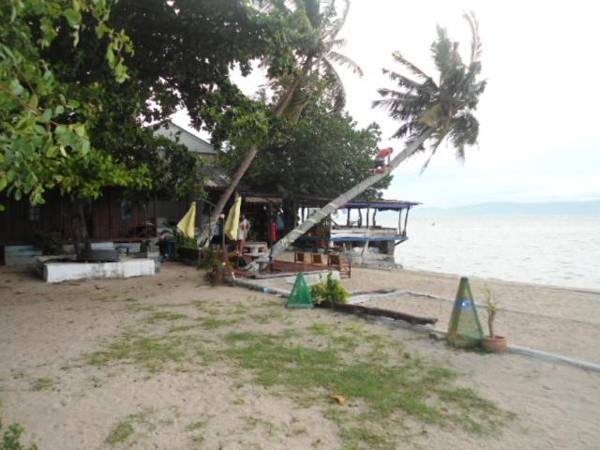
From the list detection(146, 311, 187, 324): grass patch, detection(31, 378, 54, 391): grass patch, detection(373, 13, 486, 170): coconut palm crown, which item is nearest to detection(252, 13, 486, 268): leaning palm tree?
detection(373, 13, 486, 170): coconut palm crown

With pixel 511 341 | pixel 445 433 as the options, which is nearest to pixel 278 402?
pixel 445 433

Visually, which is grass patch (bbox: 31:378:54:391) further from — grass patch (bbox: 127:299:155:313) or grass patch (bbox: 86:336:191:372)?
grass patch (bbox: 127:299:155:313)

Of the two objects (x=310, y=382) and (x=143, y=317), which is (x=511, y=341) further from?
(x=143, y=317)

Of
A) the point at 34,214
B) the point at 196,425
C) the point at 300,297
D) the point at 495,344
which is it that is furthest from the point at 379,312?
the point at 34,214

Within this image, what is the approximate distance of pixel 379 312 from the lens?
8.22 meters

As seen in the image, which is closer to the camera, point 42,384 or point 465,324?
point 42,384

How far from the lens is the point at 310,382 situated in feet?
16.7

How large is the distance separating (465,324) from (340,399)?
9.22ft

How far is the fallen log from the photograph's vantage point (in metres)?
7.57

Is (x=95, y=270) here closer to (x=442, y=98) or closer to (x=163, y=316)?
(x=163, y=316)

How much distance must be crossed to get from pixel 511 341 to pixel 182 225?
10024 mm

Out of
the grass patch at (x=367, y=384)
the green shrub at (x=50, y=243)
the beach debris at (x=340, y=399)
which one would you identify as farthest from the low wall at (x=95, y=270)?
the beach debris at (x=340, y=399)

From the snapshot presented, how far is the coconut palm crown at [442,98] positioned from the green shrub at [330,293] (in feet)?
32.0

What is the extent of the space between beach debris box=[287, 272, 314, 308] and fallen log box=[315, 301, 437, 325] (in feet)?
0.82
